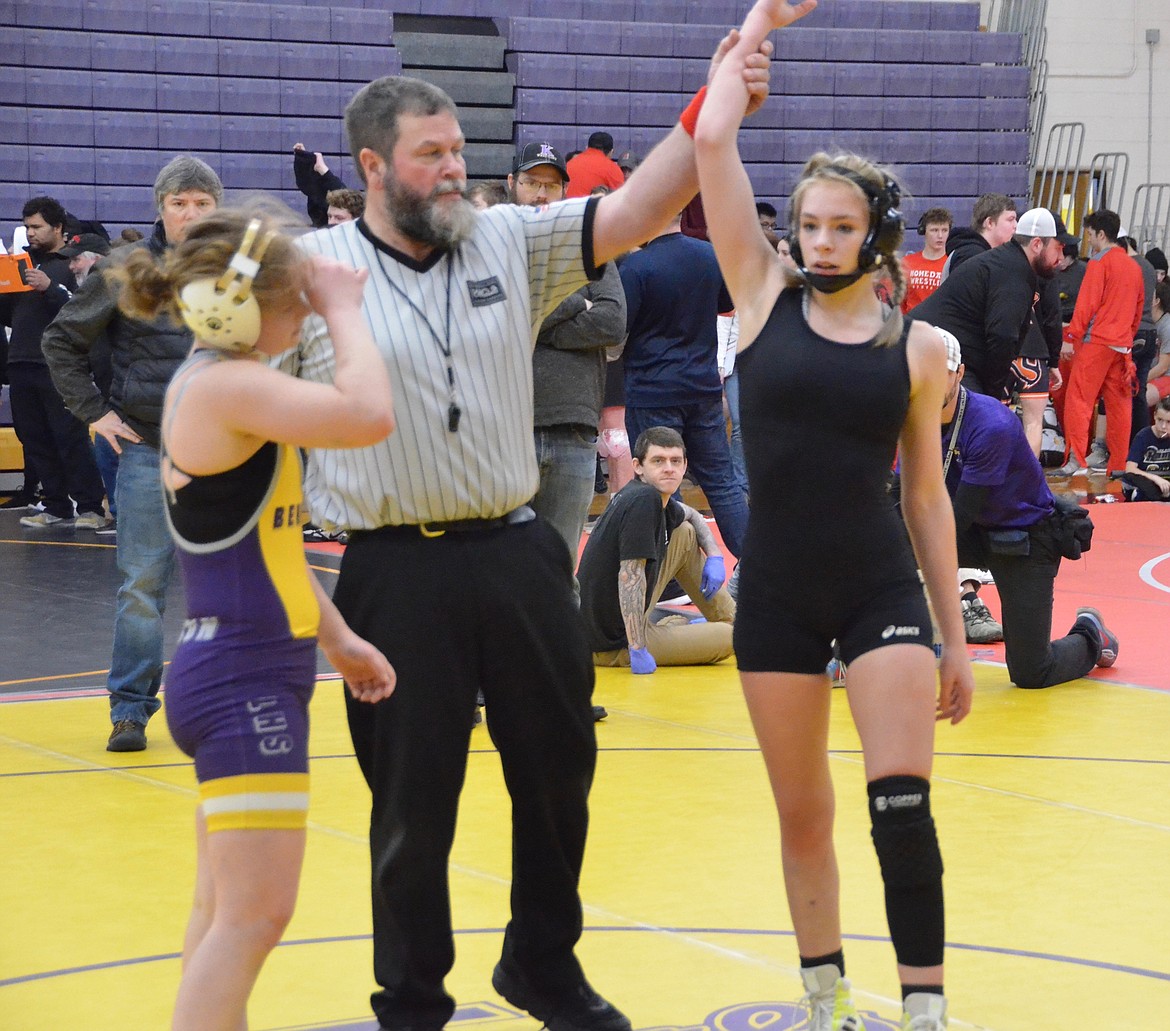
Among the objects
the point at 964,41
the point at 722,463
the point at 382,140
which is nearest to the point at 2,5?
the point at 964,41

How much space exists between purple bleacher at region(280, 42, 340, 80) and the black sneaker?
479 inches

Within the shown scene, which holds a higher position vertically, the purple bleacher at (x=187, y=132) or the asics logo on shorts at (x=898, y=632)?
the purple bleacher at (x=187, y=132)

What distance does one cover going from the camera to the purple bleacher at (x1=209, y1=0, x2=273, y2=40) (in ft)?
53.7

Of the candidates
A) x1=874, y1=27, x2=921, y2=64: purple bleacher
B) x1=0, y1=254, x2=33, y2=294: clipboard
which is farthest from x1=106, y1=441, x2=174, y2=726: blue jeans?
x1=874, y1=27, x2=921, y2=64: purple bleacher

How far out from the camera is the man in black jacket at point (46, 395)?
10922 millimetres

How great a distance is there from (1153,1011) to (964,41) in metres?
16.6

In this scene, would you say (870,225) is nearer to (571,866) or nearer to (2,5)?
(571,866)

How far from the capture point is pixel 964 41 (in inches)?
723

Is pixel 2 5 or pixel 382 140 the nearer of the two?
pixel 382 140

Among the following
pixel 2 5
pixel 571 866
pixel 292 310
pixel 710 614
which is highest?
pixel 2 5

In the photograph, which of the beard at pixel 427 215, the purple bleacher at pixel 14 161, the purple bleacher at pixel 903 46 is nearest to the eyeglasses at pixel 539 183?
the beard at pixel 427 215

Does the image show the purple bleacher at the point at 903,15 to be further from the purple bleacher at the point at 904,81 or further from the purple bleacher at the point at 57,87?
the purple bleacher at the point at 57,87

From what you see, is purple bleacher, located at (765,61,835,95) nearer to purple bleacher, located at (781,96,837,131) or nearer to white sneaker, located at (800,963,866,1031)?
purple bleacher, located at (781,96,837,131)

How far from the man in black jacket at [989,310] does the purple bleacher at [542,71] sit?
8980 millimetres
